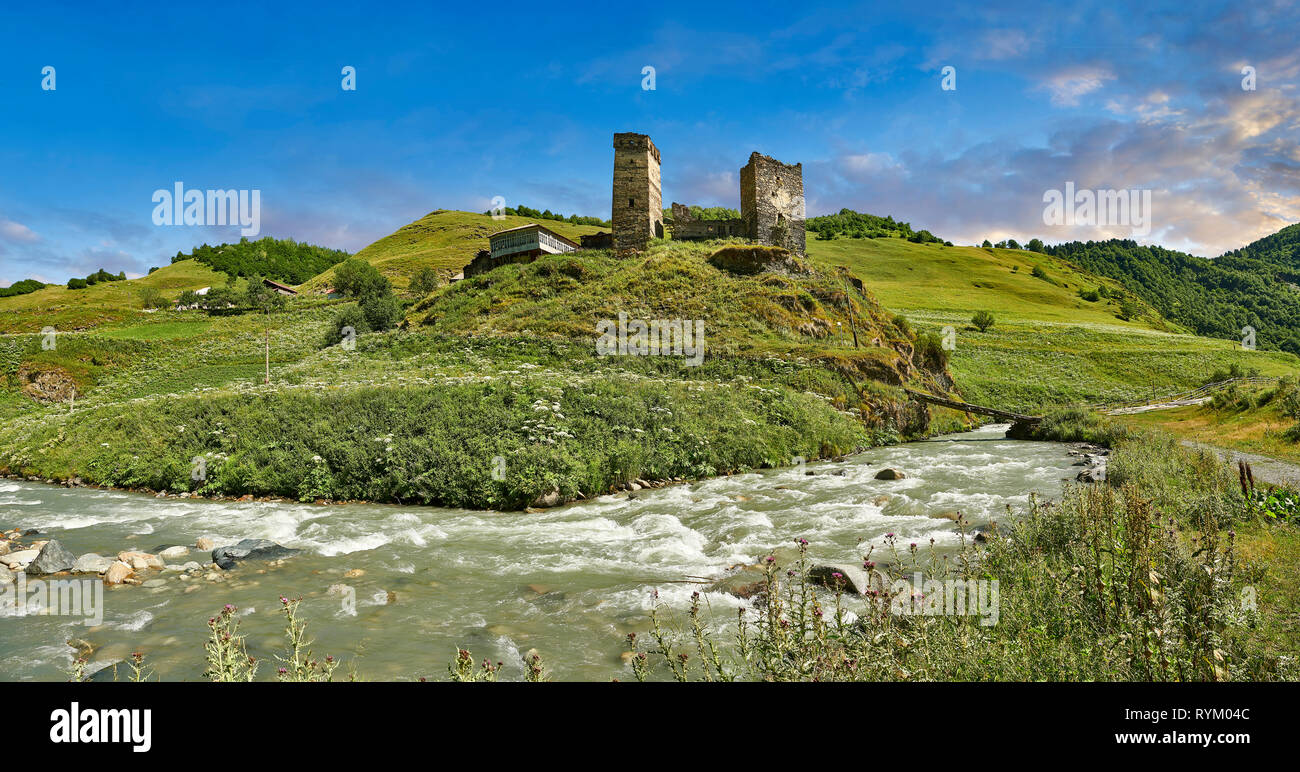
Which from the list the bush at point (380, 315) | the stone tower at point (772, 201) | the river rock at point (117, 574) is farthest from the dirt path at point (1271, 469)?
the bush at point (380, 315)

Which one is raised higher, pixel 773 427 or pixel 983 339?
pixel 983 339

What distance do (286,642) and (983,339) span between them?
273 ft

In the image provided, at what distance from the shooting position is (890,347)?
46.6 metres

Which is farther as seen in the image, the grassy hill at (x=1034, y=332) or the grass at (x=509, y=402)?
the grassy hill at (x=1034, y=332)

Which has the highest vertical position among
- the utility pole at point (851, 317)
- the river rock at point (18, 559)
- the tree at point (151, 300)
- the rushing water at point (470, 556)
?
the tree at point (151, 300)

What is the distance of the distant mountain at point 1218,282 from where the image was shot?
12312 centimetres

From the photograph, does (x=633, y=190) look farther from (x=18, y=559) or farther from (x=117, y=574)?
(x=117, y=574)

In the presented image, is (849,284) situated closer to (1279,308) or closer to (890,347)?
(890,347)

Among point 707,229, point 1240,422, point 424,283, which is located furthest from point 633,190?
point 424,283

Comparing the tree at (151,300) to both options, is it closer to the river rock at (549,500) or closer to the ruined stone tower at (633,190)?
the ruined stone tower at (633,190)

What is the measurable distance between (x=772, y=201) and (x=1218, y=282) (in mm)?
164476

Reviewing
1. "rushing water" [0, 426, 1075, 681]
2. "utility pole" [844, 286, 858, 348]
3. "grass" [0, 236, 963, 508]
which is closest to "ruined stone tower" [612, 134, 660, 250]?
"grass" [0, 236, 963, 508]
